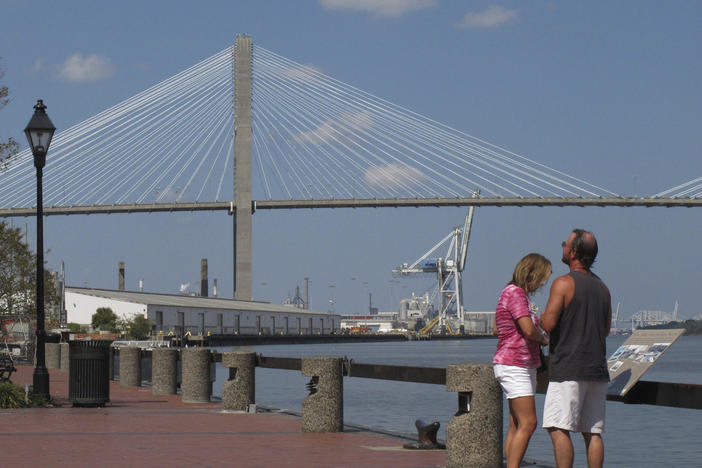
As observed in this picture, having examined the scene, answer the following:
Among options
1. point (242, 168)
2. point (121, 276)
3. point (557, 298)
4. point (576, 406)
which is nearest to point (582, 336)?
point (557, 298)

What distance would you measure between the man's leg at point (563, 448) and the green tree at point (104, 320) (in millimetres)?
97751

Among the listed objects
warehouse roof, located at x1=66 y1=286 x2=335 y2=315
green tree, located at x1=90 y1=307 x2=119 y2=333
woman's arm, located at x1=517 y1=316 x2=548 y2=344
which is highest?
warehouse roof, located at x1=66 y1=286 x2=335 y2=315

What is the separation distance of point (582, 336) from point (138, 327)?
97.3 meters

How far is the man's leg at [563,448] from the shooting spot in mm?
6895

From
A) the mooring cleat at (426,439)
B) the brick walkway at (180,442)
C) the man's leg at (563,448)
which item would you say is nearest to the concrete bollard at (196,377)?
the brick walkway at (180,442)

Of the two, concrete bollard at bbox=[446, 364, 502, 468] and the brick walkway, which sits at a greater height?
concrete bollard at bbox=[446, 364, 502, 468]

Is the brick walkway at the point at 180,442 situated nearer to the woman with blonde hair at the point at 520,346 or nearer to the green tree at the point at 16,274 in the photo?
the woman with blonde hair at the point at 520,346

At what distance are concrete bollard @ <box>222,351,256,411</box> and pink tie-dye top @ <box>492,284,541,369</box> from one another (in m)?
8.01

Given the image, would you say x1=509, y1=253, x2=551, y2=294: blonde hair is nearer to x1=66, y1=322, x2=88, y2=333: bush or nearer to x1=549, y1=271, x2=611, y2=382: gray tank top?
x1=549, y1=271, x2=611, y2=382: gray tank top

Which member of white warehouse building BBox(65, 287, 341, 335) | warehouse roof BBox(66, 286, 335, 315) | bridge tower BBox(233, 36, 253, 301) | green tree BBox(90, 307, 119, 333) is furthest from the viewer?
warehouse roof BBox(66, 286, 335, 315)

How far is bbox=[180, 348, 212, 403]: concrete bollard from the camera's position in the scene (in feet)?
57.6

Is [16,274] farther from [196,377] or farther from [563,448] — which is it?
[563,448]

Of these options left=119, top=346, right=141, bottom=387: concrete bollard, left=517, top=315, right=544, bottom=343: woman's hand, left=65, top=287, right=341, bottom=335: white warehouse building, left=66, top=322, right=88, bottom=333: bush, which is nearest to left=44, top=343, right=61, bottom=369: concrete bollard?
left=119, top=346, right=141, bottom=387: concrete bollard

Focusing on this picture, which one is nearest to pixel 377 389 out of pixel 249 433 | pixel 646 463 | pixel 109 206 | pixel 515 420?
pixel 646 463
